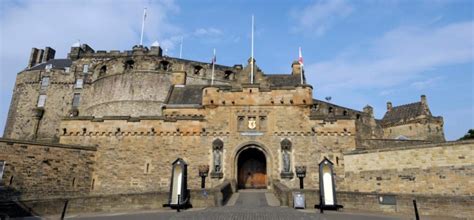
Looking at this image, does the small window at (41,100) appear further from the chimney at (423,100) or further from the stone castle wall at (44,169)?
the chimney at (423,100)

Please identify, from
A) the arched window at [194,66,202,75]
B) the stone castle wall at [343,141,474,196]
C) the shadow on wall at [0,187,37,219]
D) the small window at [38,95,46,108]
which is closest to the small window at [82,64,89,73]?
the small window at [38,95,46,108]

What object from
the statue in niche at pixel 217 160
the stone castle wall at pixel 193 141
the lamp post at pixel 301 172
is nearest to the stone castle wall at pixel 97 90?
the stone castle wall at pixel 193 141

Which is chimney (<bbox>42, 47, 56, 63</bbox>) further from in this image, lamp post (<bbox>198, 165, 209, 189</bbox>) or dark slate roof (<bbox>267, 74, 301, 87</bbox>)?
lamp post (<bbox>198, 165, 209, 189</bbox>)

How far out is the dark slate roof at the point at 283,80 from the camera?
2826 centimetres

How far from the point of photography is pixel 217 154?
2053 cm

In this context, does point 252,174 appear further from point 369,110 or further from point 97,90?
point 369,110

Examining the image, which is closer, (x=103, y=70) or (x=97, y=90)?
(x=97, y=90)

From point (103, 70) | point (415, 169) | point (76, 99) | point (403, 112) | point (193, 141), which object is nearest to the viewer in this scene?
point (415, 169)

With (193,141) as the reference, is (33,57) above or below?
above

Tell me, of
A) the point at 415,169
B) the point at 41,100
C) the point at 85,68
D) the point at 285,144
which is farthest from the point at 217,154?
the point at 41,100

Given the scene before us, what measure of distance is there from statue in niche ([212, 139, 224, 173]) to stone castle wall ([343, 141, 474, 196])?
852cm

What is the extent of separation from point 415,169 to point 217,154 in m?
12.0

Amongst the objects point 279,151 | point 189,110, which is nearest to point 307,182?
point 279,151

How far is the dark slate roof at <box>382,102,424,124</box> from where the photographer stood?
41344 millimetres
